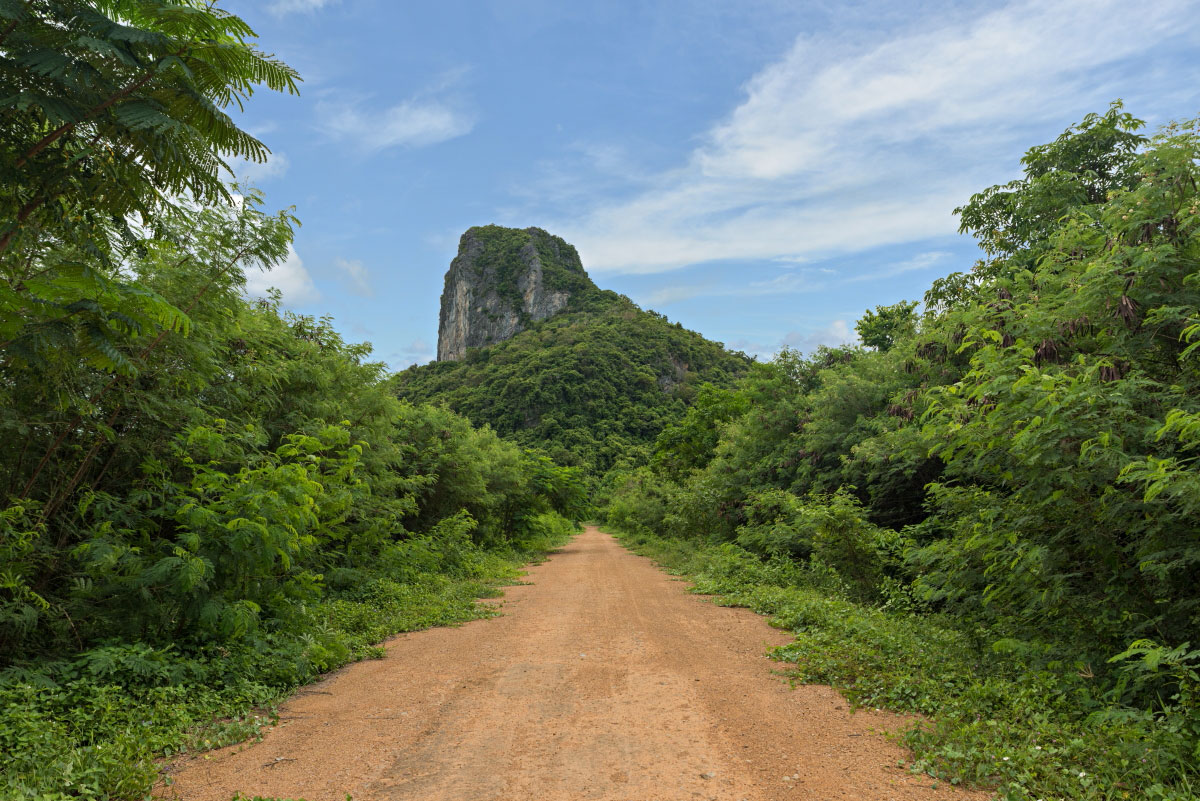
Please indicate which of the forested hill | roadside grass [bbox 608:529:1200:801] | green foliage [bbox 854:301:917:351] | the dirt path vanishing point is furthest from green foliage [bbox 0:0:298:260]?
the forested hill

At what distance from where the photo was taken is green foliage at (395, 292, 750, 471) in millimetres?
60719

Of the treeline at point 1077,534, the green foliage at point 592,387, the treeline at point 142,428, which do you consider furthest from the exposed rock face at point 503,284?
the treeline at point 1077,534

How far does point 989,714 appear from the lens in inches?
193

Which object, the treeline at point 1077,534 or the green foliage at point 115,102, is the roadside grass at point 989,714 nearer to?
the treeline at point 1077,534

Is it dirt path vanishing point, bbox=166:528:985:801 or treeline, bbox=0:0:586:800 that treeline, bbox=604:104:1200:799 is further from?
treeline, bbox=0:0:586:800

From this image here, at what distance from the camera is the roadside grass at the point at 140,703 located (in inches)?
149

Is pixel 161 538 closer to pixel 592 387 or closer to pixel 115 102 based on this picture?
pixel 115 102

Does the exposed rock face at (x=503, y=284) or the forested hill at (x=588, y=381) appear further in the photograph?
the exposed rock face at (x=503, y=284)

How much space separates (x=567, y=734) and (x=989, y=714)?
3198mm

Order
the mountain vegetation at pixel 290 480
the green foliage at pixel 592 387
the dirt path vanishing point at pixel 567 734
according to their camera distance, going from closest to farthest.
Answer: the mountain vegetation at pixel 290 480
the dirt path vanishing point at pixel 567 734
the green foliage at pixel 592 387

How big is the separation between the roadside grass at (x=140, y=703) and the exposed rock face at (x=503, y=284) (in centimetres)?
10483

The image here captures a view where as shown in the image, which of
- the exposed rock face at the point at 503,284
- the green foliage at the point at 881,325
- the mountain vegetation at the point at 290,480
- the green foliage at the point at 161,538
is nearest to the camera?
the mountain vegetation at the point at 290,480

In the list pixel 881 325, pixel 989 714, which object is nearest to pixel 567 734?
pixel 989 714

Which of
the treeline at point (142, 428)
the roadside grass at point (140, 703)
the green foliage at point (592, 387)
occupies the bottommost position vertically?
the roadside grass at point (140, 703)
